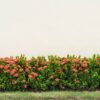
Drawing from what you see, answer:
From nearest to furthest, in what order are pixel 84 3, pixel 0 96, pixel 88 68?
pixel 0 96 < pixel 88 68 < pixel 84 3

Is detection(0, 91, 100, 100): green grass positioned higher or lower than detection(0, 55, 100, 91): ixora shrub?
lower

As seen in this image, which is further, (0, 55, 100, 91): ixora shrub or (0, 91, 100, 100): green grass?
(0, 55, 100, 91): ixora shrub

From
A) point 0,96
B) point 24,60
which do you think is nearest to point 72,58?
point 24,60

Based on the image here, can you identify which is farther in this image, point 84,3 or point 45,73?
point 84,3

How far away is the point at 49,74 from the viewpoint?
38.7ft

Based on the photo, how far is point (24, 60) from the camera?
469 inches

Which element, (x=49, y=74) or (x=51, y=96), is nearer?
(x=51, y=96)

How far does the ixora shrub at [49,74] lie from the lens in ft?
38.5

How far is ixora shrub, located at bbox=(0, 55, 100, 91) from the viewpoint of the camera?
11.7m

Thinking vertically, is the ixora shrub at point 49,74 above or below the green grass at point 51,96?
above

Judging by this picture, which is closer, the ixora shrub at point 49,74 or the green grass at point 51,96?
the green grass at point 51,96

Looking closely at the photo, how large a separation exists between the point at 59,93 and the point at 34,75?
69 centimetres

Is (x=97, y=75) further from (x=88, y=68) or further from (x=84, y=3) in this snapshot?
(x=84, y=3)

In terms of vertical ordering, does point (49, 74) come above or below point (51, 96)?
above
